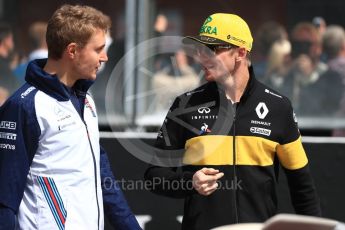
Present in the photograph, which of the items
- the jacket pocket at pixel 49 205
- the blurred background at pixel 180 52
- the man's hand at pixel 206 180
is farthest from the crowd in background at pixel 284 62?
the jacket pocket at pixel 49 205

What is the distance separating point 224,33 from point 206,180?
839 millimetres

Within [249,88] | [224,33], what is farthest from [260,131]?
[224,33]

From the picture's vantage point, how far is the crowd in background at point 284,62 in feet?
23.0

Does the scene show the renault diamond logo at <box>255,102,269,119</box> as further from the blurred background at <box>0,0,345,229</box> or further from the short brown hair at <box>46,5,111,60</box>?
the blurred background at <box>0,0,345,229</box>

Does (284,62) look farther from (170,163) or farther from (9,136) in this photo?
(9,136)

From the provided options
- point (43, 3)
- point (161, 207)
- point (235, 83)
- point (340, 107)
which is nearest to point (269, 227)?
point (235, 83)

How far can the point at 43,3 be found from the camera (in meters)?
7.11

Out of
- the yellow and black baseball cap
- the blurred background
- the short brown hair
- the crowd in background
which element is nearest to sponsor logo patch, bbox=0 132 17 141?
the short brown hair

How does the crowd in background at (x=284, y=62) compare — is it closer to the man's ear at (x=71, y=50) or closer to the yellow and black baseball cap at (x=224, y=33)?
the yellow and black baseball cap at (x=224, y=33)

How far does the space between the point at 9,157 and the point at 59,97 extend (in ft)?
1.18

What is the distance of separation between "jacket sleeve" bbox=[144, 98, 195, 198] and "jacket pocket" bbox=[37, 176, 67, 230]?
2.24 ft

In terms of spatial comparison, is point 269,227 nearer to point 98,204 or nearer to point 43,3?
point 98,204

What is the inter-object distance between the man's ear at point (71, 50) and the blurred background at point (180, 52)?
3.21 meters

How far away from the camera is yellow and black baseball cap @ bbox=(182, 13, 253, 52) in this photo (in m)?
3.97
